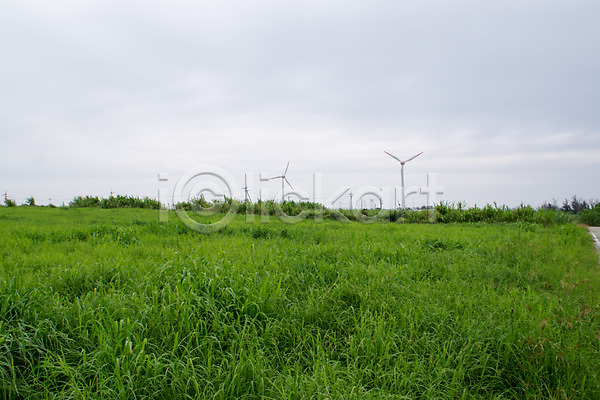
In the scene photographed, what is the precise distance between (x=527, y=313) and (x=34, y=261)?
18.5 ft

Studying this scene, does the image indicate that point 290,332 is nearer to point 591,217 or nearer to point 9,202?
point 591,217

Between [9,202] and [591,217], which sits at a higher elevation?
[9,202]

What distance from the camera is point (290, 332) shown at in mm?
2943

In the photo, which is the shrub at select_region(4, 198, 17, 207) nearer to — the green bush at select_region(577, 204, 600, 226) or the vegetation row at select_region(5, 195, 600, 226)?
the vegetation row at select_region(5, 195, 600, 226)

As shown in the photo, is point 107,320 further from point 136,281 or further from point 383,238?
point 383,238

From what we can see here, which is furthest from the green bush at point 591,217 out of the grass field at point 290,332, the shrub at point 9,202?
the shrub at point 9,202

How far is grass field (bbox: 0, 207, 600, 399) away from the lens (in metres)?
2.30

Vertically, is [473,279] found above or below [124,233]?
below

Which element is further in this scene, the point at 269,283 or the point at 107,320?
the point at 269,283

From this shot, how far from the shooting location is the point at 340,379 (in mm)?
2328

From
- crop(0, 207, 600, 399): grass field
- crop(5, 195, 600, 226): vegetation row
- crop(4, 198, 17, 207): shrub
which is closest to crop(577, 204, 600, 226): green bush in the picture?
crop(5, 195, 600, 226): vegetation row

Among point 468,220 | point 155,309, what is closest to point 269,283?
point 155,309

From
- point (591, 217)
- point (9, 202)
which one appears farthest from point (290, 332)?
point (9, 202)

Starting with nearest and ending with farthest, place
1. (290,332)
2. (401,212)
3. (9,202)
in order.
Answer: (290,332), (401,212), (9,202)
